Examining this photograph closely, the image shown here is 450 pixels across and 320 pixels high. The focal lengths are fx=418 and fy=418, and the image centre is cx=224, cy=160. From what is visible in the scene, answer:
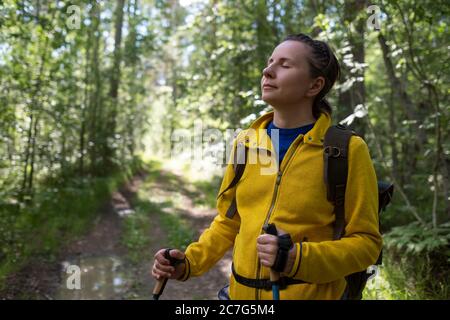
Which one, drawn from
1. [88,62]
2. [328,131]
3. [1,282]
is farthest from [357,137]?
[88,62]

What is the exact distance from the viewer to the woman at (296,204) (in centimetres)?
174

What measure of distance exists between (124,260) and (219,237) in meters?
6.64

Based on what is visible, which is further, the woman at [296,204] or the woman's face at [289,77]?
the woman's face at [289,77]

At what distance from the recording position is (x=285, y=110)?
2.10 metres

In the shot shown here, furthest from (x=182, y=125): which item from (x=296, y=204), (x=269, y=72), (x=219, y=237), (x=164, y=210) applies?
(x=296, y=204)

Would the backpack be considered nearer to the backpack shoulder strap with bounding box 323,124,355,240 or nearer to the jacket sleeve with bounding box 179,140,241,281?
the backpack shoulder strap with bounding box 323,124,355,240

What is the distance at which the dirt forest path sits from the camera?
262 inches

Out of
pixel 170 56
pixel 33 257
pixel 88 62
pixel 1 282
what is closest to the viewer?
pixel 1 282

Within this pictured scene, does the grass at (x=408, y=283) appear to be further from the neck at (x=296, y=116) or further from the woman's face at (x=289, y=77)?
the woman's face at (x=289, y=77)

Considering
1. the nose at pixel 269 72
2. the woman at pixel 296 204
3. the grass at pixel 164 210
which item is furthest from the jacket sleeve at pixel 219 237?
the grass at pixel 164 210

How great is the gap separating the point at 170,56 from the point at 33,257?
32.4 m

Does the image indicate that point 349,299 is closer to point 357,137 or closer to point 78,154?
point 357,137

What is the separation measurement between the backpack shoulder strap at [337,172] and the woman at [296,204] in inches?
1.0

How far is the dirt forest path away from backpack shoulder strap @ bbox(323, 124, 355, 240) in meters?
5.44
